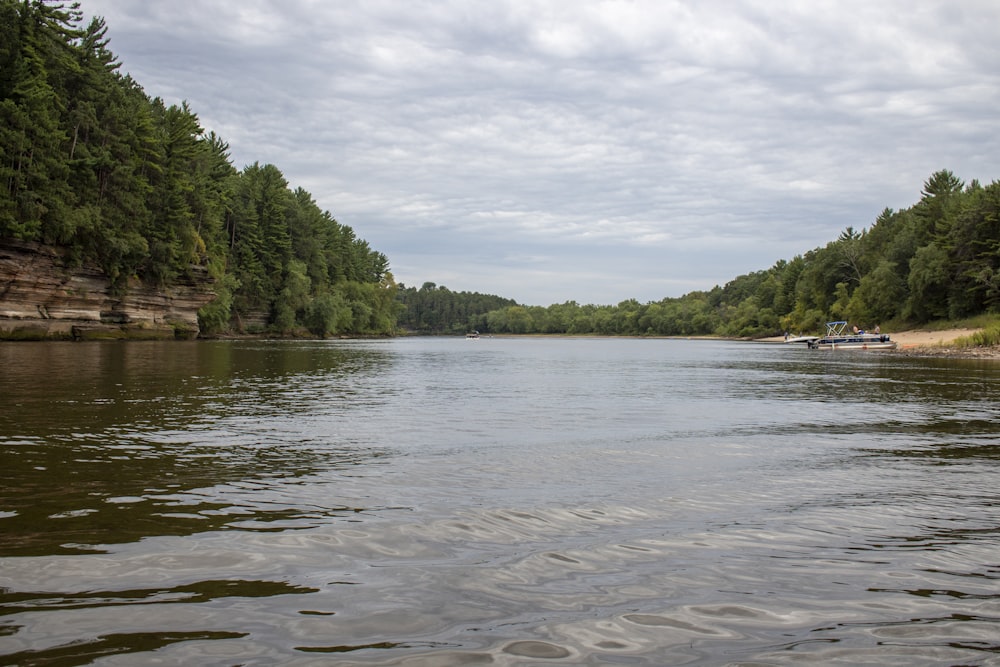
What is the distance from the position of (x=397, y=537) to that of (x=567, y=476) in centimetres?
348

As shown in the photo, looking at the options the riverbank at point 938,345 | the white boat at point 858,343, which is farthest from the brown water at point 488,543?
the white boat at point 858,343

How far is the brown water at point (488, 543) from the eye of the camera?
3.99 metres

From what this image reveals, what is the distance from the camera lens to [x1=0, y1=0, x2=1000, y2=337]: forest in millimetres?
53625

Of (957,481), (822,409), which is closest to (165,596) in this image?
(957,481)

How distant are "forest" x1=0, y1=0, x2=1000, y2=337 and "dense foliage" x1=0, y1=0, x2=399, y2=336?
16 centimetres

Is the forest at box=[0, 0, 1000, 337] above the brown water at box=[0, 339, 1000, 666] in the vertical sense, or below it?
above

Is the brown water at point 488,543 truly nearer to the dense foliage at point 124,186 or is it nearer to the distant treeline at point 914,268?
the dense foliage at point 124,186

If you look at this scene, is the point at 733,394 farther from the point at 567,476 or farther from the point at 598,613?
the point at 598,613

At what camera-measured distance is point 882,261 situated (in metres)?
102

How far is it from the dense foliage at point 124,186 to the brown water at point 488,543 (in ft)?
160

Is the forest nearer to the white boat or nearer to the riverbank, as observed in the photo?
the riverbank

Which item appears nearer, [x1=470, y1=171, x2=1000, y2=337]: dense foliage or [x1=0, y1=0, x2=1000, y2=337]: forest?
[x1=0, y1=0, x2=1000, y2=337]: forest

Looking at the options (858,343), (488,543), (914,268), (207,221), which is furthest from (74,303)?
(914,268)

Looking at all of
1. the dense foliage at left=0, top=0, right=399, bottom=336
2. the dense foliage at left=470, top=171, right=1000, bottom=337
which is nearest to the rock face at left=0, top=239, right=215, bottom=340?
the dense foliage at left=0, top=0, right=399, bottom=336
